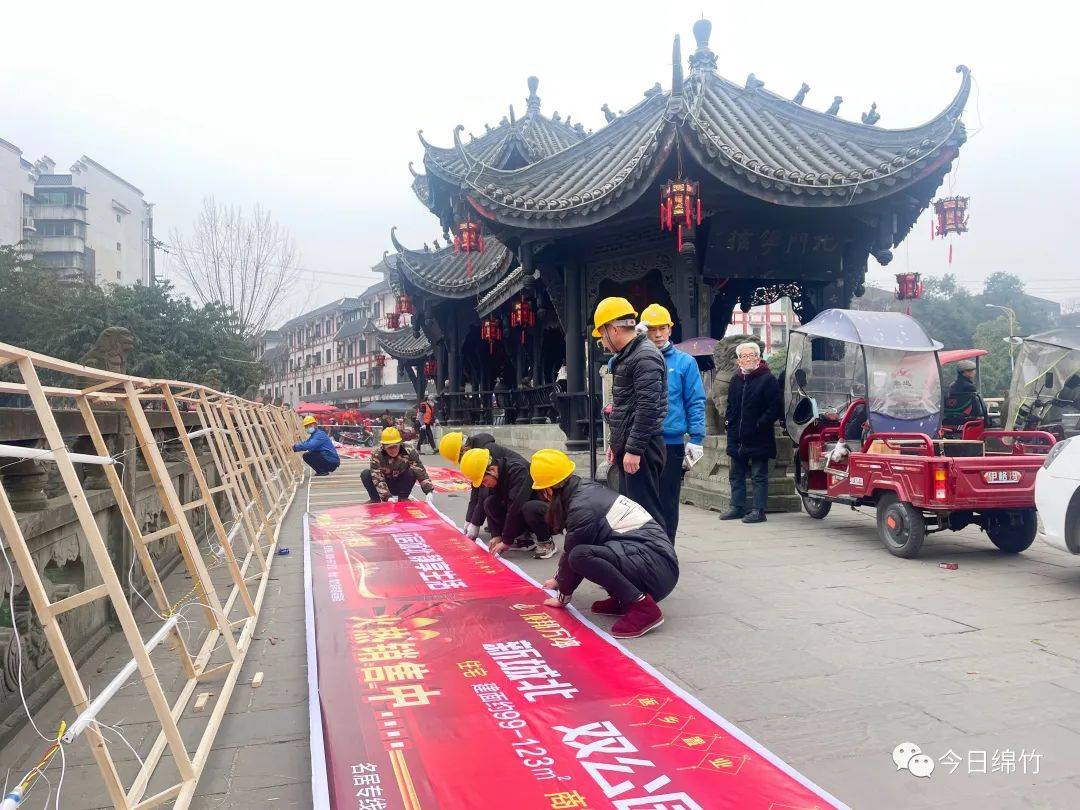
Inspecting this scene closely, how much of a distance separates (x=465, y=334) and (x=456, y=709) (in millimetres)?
17843

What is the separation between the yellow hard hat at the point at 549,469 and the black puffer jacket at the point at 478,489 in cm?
152

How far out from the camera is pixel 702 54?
40.0ft

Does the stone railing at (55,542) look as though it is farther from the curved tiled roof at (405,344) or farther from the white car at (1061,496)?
the curved tiled roof at (405,344)

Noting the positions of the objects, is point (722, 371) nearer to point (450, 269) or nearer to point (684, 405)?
point (684, 405)

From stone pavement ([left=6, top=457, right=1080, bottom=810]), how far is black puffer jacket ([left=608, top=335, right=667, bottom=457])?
3.32ft

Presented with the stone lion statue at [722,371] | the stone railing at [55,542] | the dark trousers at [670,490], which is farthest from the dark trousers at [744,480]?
the stone railing at [55,542]

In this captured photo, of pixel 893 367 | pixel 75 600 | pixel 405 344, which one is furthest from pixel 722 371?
pixel 405 344

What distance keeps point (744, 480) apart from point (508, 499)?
2.83m

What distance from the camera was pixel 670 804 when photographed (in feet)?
7.30

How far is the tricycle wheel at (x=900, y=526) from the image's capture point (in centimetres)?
Result: 566

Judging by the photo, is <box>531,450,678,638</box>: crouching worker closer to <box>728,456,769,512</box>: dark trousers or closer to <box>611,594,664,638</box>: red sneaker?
<box>611,594,664,638</box>: red sneaker

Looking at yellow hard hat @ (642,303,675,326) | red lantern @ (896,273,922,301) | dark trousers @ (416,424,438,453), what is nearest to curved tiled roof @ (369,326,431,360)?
dark trousers @ (416,424,438,453)

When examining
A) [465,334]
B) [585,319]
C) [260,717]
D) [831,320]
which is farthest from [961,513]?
[465,334]

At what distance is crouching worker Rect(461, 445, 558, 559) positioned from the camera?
18.4ft
